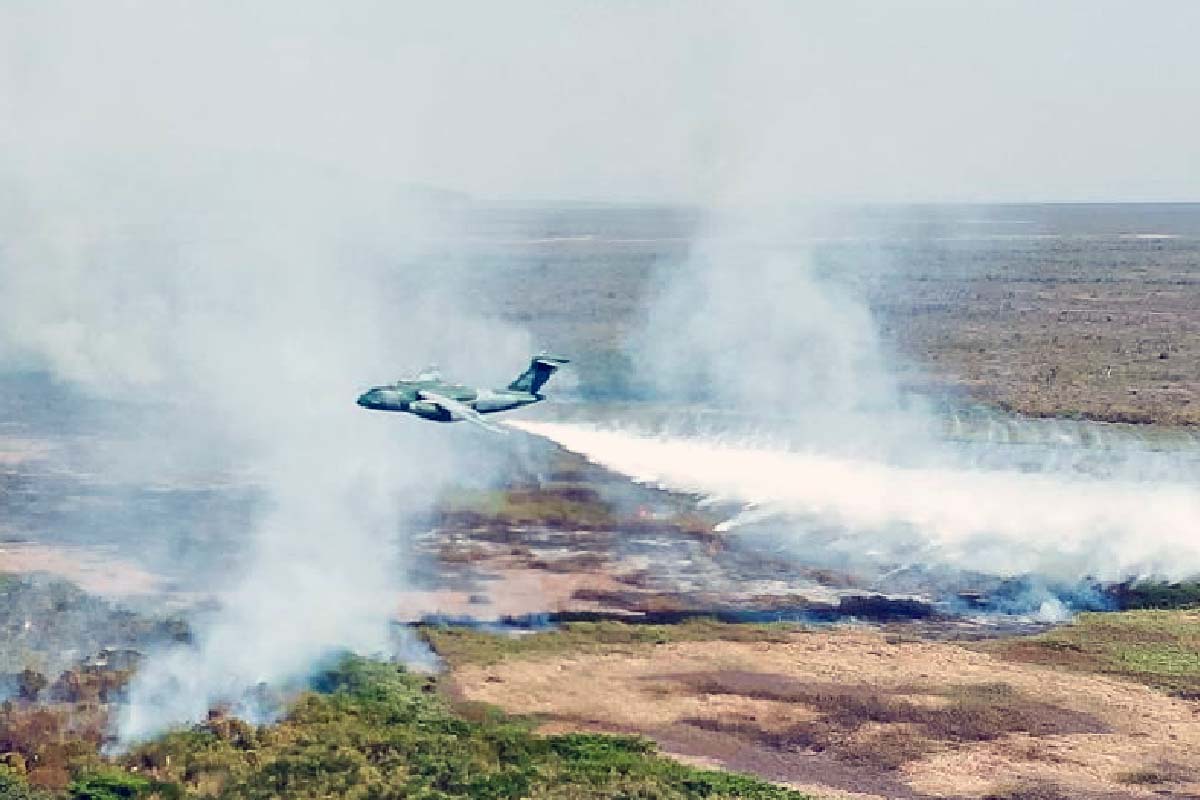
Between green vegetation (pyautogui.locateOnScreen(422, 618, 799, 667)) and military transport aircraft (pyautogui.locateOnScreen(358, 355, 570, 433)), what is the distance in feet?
39.7

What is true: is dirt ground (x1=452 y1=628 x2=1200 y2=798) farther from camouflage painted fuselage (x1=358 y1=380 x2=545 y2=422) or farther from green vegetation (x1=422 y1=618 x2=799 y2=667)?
camouflage painted fuselage (x1=358 y1=380 x2=545 y2=422)

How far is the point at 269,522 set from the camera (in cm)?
4853

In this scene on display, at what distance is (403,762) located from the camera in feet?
97.0

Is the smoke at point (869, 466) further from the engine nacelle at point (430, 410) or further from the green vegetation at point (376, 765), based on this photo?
the green vegetation at point (376, 765)

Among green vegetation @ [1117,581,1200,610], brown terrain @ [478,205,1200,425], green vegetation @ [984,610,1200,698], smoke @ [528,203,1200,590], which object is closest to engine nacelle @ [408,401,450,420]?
smoke @ [528,203,1200,590]

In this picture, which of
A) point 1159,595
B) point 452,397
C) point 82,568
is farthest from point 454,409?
point 1159,595

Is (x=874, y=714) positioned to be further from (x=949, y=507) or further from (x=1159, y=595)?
(x=949, y=507)

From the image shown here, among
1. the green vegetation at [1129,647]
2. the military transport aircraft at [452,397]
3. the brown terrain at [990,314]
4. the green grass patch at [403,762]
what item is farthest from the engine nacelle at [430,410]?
the green vegetation at [1129,647]

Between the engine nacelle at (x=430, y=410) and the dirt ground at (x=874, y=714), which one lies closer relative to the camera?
the dirt ground at (x=874, y=714)

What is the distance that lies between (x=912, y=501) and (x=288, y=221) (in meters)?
61.1

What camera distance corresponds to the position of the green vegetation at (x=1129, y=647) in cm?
3738

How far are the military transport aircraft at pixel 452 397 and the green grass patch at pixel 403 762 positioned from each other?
19253 mm

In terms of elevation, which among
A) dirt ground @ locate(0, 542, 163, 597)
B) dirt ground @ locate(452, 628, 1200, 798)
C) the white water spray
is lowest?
dirt ground @ locate(452, 628, 1200, 798)

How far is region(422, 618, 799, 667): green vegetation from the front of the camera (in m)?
38.2
